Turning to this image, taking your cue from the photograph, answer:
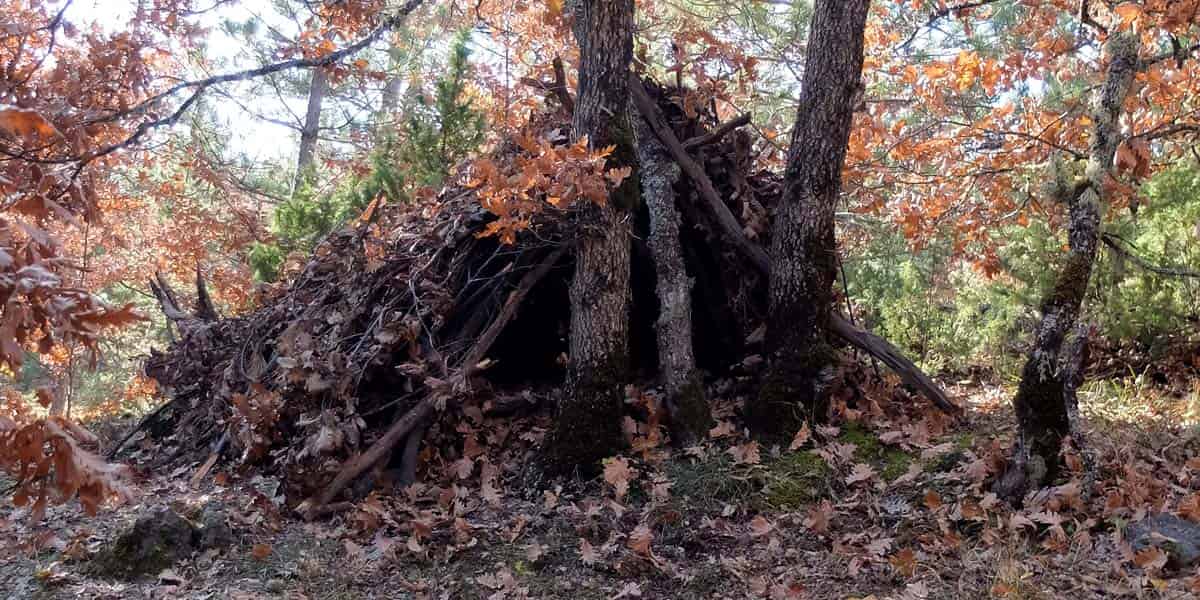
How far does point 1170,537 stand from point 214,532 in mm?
5036

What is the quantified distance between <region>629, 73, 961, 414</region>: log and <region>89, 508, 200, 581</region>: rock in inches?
164

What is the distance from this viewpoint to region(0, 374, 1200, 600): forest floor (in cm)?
420

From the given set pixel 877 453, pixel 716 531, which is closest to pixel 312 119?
pixel 877 453

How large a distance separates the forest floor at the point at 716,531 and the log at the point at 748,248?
51cm

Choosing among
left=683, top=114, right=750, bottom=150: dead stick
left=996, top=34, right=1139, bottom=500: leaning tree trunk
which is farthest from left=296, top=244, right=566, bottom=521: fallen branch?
left=996, top=34, right=1139, bottom=500: leaning tree trunk

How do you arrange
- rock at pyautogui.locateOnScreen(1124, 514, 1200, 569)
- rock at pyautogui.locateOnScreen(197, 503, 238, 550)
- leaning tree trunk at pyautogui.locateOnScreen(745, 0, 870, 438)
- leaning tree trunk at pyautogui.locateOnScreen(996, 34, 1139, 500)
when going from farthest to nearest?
leaning tree trunk at pyautogui.locateOnScreen(745, 0, 870, 438) < rock at pyautogui.locateOnScreen(197, 503, 238, 550) < leaning tree trunk at pyautogui.locateOnScreen(996, 34, 1139, 500) < rock at pyautogui.locateOnScreen(1124, 514, 1200, 569)

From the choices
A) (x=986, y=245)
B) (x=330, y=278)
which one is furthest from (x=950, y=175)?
(x=330, y=278)

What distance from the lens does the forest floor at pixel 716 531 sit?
165 inches

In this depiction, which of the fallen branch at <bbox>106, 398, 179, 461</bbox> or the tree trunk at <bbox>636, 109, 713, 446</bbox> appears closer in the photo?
the tree trunk at <bbox>636, 109, 713, 446</bbox>

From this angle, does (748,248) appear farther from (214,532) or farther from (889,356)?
(214,532)

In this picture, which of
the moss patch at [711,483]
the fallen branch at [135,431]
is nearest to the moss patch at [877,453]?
the moss patch at [711,483]

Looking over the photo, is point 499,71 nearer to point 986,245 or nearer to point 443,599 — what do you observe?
point 986,245

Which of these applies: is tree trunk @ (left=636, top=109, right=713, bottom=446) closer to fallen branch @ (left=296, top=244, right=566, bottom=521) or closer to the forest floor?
the forest floor

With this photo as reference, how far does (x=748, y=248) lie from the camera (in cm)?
640
